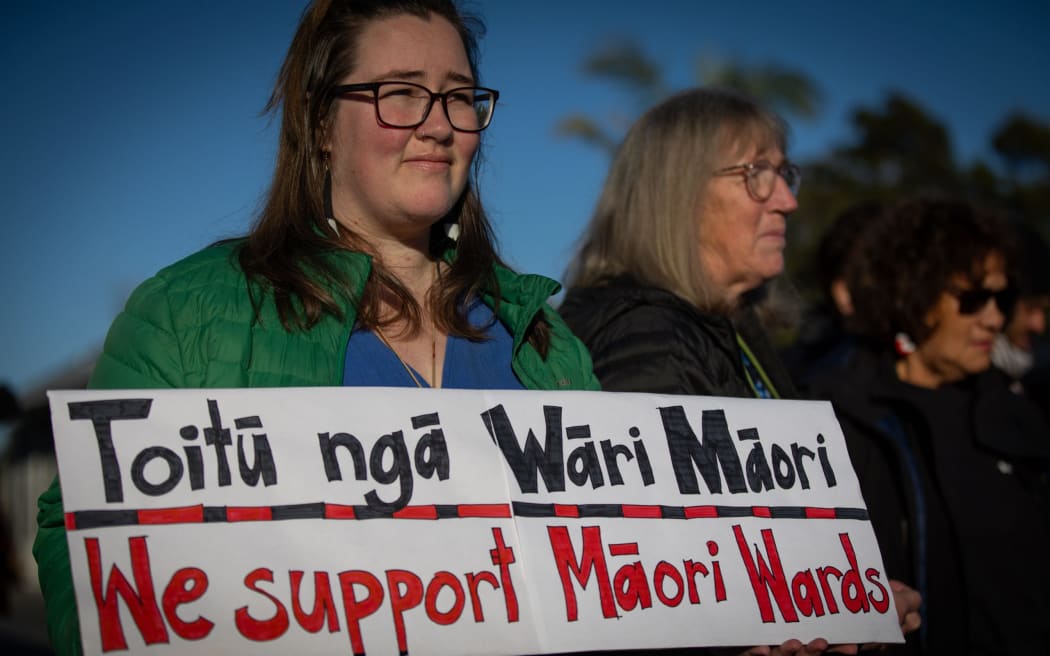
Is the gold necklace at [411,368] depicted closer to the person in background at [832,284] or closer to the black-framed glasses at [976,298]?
the black-framed glasses at [976,298]

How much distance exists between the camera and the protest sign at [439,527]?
1.69 m

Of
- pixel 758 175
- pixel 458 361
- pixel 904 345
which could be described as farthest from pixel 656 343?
pixel 904 345

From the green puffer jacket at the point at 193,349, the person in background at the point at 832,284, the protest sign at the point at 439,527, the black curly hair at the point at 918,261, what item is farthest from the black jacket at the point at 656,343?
the person in background at the point at 832,284

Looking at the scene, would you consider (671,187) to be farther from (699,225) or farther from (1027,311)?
(1027,311)

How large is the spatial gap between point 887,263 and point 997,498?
898 mm

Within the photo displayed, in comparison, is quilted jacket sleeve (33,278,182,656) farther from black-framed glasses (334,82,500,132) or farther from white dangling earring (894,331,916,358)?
white dangling earring (894,331,916,358)

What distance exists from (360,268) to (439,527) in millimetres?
581

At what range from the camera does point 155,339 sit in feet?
6.14

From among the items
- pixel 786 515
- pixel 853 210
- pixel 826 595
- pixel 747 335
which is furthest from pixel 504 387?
pixel 853 210

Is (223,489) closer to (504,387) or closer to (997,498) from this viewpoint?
(504,387)

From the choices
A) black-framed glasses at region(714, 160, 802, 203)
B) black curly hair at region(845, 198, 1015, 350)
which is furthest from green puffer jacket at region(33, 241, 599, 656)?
black curly hair at region(845, 198, 1015, 350)

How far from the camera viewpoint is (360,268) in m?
2.12

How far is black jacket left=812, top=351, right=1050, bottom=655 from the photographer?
10.2 feet

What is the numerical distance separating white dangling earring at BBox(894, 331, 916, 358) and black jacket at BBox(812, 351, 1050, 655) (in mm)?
205
